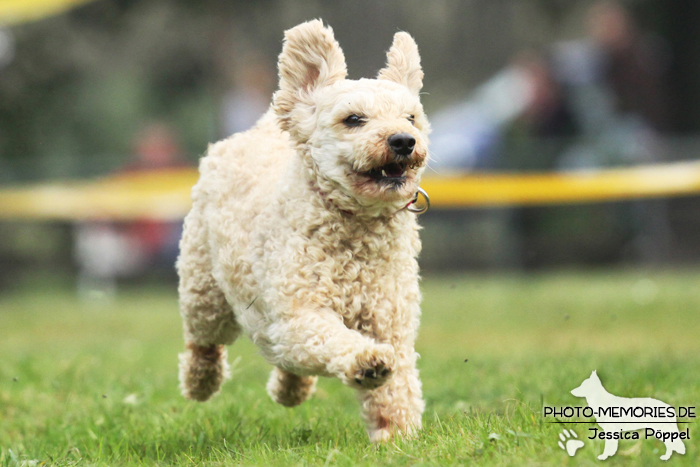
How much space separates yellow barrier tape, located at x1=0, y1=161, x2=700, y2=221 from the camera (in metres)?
13.1

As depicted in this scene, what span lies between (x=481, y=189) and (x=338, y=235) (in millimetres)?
9650

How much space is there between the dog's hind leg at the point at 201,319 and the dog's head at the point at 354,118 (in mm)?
916

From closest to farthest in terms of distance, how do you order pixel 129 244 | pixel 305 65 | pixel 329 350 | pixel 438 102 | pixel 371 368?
pixel 371 368 → pixel 329 350 → pixel 305 65 → pixel 129 244 → pixel 438 102

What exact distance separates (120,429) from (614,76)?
11.6m

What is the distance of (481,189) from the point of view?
13.3m

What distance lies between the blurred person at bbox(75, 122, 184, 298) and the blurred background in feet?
0.10

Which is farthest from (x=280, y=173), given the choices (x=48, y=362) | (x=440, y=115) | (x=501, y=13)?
(x=501, y=13)

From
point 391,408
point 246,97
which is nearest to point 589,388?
point 391,408

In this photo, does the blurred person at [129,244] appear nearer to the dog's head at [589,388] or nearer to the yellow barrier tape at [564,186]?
the yellow barrier tape at [564,186]

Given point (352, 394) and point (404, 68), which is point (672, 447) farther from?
→ point (352, 394)

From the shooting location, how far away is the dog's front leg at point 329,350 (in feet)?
11.2

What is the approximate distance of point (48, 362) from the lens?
6785mm

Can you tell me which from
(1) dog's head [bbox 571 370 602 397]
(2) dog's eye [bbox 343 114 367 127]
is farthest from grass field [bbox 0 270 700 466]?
(2) dog's eye [bbox 343 114 367 127]

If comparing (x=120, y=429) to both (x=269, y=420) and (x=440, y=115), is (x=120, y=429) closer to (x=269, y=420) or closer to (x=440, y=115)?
(x=269, y=420)
